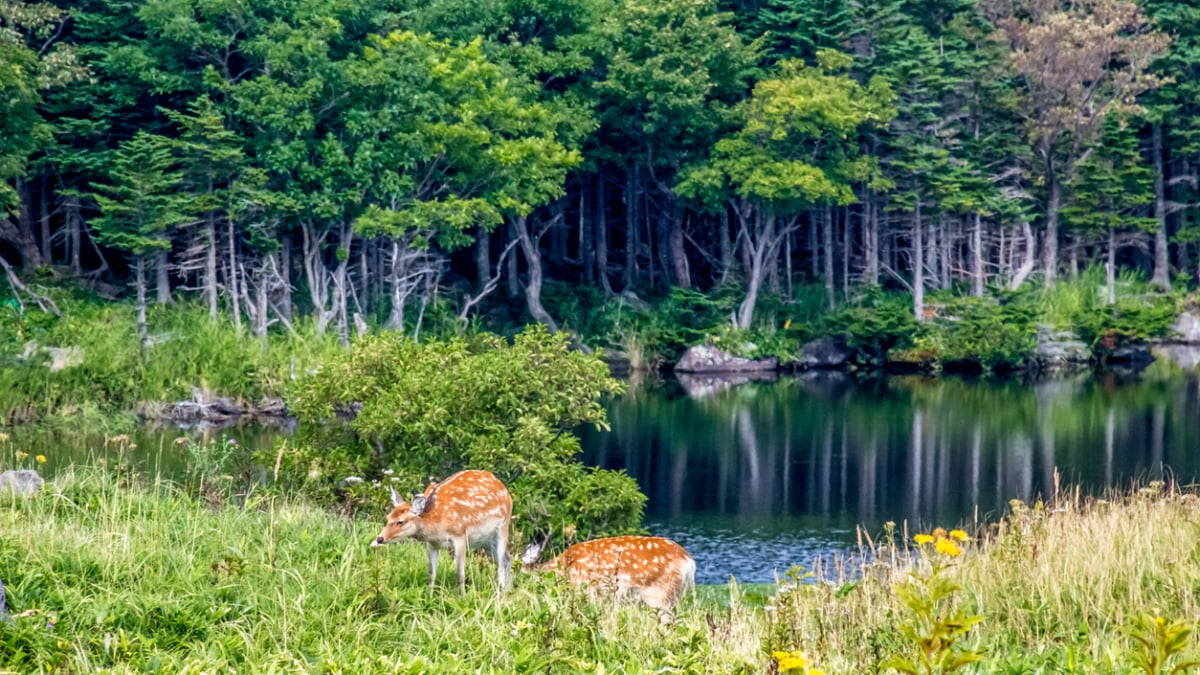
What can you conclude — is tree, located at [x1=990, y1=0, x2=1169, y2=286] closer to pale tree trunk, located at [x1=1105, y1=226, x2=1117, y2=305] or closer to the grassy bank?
pale tree trunk, located at [x1=1105, y1=226, x2=1117, y2=305]

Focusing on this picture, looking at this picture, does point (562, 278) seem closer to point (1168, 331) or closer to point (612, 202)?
point (612, 202)

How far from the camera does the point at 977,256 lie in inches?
1548

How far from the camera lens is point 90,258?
112 ft

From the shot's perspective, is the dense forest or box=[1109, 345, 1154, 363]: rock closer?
the dense forest

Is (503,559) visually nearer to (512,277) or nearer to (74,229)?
(74,229)

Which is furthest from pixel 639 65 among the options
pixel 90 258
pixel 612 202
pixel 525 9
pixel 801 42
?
pixel 90 258

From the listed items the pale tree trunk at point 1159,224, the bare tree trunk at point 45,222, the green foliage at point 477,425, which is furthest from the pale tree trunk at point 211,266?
the pale tree trunk at point 1159,224

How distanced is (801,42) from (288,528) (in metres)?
31.7

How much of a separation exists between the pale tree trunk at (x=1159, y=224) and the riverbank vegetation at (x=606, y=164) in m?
0.10

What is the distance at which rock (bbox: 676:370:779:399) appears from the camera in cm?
3183

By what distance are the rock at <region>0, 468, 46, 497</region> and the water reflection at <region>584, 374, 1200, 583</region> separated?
6454mm

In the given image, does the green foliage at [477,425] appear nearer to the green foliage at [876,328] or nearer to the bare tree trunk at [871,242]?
the green foliage at [876,328]

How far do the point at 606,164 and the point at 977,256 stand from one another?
11.0m

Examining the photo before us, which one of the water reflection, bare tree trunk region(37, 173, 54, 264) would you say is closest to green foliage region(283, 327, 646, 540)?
the water reflection
